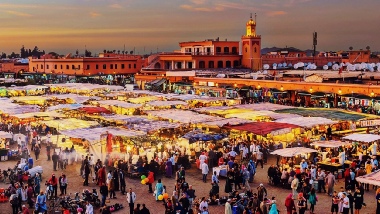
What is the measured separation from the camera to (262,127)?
1928cm

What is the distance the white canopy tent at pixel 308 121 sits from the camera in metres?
19.9

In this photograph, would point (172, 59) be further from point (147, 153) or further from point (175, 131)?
point (147, 153)

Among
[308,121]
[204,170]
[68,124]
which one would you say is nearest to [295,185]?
[204,170]

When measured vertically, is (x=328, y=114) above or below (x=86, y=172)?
above

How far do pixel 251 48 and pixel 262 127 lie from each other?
42388mm

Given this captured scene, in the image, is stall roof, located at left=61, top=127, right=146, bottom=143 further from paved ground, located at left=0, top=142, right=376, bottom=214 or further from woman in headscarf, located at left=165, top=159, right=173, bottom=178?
woman in headscarf, located at left=165, top=159, right=173, bottom=178

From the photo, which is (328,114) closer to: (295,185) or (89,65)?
(295,185)

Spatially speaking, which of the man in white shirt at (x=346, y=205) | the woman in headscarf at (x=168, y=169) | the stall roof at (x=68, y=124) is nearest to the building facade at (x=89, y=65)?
the stall roof at (x=68, y=124)

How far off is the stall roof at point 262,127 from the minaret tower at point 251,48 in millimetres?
40609

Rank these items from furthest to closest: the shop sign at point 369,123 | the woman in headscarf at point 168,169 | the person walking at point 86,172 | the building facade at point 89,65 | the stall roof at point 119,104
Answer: the building facade at point 89,65 → the stall roof at point 119,104 → the shop sign at point 369,123 → the woman in headscarf at point 168,169 → the person walking at point 86,172

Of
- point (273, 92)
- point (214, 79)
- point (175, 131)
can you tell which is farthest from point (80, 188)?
point (214, 79)

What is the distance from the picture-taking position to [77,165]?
735 inches

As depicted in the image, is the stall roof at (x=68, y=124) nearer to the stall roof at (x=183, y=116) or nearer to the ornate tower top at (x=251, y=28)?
the stall roof at (x=183, y=116)

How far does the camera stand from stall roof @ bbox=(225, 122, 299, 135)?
1883cm
